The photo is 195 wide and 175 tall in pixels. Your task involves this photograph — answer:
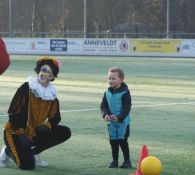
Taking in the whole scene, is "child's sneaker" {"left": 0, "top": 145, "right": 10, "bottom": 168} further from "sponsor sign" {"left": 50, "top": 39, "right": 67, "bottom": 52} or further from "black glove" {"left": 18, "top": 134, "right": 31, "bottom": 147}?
"sponsor sign" {"left": 50, "top": 39, "right": 67, "bottom": 52}

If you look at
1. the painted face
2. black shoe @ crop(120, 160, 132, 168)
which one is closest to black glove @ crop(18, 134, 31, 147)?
the painted face

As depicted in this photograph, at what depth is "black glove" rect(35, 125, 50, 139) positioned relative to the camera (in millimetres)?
8505

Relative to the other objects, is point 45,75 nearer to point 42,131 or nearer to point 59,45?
point 42,131

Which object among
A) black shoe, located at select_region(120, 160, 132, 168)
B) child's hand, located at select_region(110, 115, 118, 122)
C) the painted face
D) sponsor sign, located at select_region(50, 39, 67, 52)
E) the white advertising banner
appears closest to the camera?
child's hand, located at select_region(110, 115, 118, 122)

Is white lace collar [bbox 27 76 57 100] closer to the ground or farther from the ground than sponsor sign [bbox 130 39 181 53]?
farther from the ground

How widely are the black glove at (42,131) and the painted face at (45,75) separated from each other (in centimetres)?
56

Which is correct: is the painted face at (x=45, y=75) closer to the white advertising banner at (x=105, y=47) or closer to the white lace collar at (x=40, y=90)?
the white lace collar at (x=40, y=90)

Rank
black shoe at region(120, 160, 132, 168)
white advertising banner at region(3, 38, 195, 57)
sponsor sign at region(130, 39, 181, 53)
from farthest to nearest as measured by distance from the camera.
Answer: sponsor sign at region(130, 39, 181, 53), white advertising banner at region(3, 38, 195, 57), black shoe at region(120, 160, 132, 168)

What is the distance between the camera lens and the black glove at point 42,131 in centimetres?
851

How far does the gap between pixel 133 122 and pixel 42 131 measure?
429cm

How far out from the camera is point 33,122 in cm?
860

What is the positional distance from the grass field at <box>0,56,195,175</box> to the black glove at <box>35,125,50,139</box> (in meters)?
0.39

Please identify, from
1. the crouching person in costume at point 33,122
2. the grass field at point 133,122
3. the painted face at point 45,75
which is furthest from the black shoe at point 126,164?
the painted face at point 45,75

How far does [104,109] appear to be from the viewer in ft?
28.0
